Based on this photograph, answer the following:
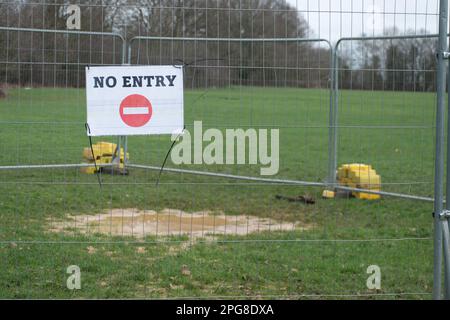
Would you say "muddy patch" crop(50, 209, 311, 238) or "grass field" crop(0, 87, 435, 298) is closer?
"grass field" crop(0, 87, 435, 298)

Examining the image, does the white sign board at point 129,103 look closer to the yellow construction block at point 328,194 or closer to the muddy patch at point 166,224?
the muddy patch at point 166,224

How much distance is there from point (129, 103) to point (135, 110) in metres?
0.07

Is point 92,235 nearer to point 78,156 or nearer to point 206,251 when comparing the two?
point 206,251

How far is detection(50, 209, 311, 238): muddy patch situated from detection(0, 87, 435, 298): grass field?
256 millimetres

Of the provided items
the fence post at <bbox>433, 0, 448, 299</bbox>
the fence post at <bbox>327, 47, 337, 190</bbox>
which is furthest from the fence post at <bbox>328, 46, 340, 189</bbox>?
the fence post at <bbox>433, 0, 448, 299</bbox>

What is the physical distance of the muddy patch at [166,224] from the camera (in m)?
8.20

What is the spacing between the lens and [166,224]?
8758mm

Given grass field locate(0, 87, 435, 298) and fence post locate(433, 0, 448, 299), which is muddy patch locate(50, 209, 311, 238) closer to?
grass field locate(0, 87, 435, 298)

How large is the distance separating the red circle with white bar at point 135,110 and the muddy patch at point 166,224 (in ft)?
8.44

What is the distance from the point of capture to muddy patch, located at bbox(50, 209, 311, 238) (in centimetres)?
820

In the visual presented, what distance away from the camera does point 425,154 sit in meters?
16.6
